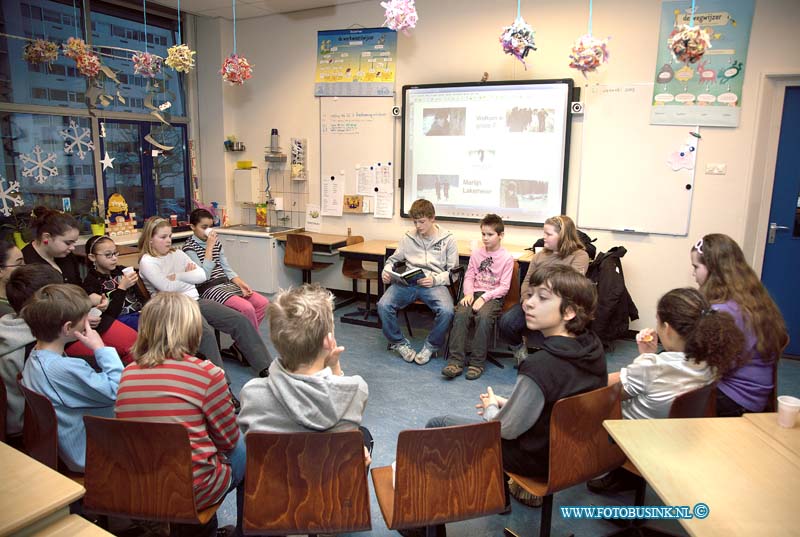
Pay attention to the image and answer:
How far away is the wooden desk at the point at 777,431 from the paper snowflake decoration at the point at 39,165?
212 inches

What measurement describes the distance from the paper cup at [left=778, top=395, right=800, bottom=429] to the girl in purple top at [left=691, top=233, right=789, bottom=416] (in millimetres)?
399

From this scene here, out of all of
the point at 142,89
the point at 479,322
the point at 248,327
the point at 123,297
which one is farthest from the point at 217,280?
the point at 142,89

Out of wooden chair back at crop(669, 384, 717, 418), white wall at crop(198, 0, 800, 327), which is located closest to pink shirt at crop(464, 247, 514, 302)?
white wall at crop(198, 0, 800, 327)

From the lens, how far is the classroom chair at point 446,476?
158cm

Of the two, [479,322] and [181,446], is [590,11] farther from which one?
[181,446]

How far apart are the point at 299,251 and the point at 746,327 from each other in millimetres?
3902

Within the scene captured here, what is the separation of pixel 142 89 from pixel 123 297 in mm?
3359

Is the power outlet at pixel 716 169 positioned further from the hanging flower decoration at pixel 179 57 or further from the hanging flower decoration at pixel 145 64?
the hanging flower decoration at pixel 145 64

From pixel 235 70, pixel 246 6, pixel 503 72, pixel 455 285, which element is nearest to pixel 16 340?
pixel 235 70

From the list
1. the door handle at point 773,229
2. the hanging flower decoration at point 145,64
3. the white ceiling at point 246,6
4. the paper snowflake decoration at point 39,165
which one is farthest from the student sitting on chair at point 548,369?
the paper snowflake decoration at point 39,165

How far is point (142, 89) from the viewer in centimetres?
561

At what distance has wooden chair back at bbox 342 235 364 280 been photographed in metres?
5.21

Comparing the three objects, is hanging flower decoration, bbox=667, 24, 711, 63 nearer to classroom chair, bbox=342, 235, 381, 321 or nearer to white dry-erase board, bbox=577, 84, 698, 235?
white dry-erase board, bbox=577, 84, 698, 235

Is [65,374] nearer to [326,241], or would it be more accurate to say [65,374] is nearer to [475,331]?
[475,331]
